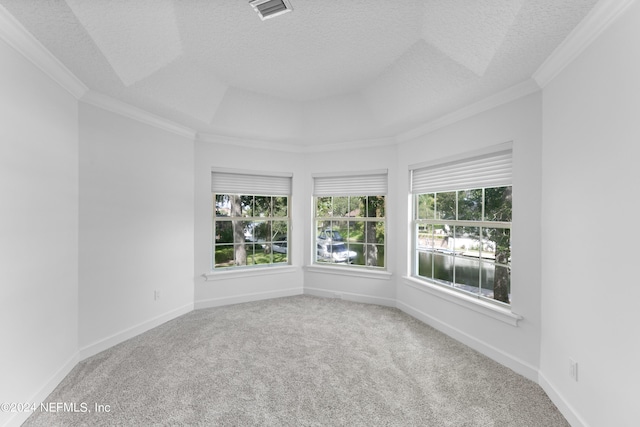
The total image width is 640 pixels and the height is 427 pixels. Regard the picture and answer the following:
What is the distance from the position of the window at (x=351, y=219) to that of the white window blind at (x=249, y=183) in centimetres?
54

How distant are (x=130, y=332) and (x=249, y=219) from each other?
1.97m

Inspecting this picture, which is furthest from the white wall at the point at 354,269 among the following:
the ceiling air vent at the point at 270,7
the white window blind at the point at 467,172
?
the ceiling air vent at the point at 270,7

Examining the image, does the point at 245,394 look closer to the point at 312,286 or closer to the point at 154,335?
the point at 154,335

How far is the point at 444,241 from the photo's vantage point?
3.25 m

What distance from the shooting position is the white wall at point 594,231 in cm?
138

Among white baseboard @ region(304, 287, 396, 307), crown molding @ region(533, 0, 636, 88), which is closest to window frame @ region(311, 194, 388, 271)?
white baseboard @ region(304, 287, 396, 307)

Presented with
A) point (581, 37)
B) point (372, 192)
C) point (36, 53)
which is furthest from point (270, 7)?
point (372, 192)

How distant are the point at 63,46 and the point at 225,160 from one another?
7.06 feet

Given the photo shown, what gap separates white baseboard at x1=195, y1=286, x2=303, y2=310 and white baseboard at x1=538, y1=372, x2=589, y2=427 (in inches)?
124

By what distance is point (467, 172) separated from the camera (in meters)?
2.87

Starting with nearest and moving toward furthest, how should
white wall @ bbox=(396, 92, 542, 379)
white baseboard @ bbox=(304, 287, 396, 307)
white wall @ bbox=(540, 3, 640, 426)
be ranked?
white wall @ bbox=(540, 3, 640, 426), white wall @ bbox=(396, 92, 542, 379), white baseboard @ bbox=(304, 287, 396, 307)

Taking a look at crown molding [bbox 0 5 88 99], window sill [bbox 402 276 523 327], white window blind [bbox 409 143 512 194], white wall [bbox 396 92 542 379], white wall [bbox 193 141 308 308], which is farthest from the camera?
white wall [bbox 193 141 308 308]

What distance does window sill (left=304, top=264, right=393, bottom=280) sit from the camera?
13.2 ft

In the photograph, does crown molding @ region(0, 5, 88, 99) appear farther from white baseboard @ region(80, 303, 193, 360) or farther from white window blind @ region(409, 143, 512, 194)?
white window blind @ region(409, 143, 512, 194)
